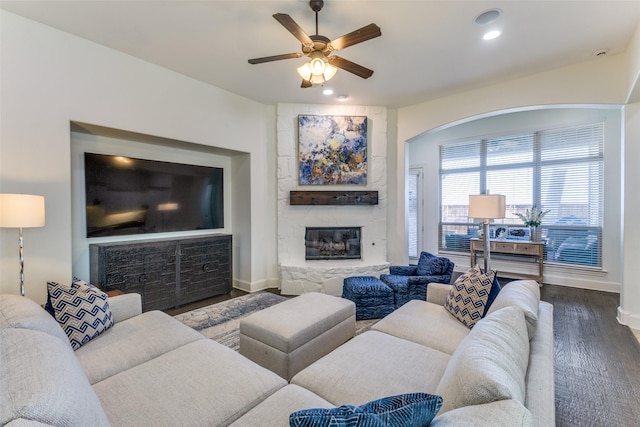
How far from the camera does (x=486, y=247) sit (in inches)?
136

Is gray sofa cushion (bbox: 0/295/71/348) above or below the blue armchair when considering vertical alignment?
above

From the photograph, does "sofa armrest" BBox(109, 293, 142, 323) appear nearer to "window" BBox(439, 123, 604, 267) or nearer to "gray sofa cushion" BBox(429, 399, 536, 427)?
"gray sofa cushion" BBox(429, 399, 536, 427)

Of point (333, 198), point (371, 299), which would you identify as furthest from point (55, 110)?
point (371, 299)

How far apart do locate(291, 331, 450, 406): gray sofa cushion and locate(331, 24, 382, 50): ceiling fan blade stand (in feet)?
7.13

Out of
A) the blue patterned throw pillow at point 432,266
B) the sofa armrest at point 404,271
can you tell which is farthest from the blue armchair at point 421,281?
the sofa armrest at point 404,271

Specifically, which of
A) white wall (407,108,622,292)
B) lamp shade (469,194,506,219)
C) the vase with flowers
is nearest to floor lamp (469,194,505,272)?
lamp shade (469,194,506,219)

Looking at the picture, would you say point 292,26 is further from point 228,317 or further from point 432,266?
point 228,317

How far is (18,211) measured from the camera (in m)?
2.13

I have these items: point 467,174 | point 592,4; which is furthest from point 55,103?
point 467,174

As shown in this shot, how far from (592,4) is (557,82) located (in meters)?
1.31

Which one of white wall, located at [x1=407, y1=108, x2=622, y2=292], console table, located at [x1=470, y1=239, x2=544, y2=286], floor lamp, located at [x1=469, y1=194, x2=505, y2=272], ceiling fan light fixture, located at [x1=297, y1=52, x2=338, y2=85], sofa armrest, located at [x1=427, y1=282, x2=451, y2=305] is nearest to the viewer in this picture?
ceiling fan light fixture, located at [x1=297, y1=52, x2=338, y2=85]

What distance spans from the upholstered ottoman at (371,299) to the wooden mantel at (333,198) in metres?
1.62

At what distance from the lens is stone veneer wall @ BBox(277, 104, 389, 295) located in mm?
4426

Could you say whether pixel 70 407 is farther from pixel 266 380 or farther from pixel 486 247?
pixel 486 247
